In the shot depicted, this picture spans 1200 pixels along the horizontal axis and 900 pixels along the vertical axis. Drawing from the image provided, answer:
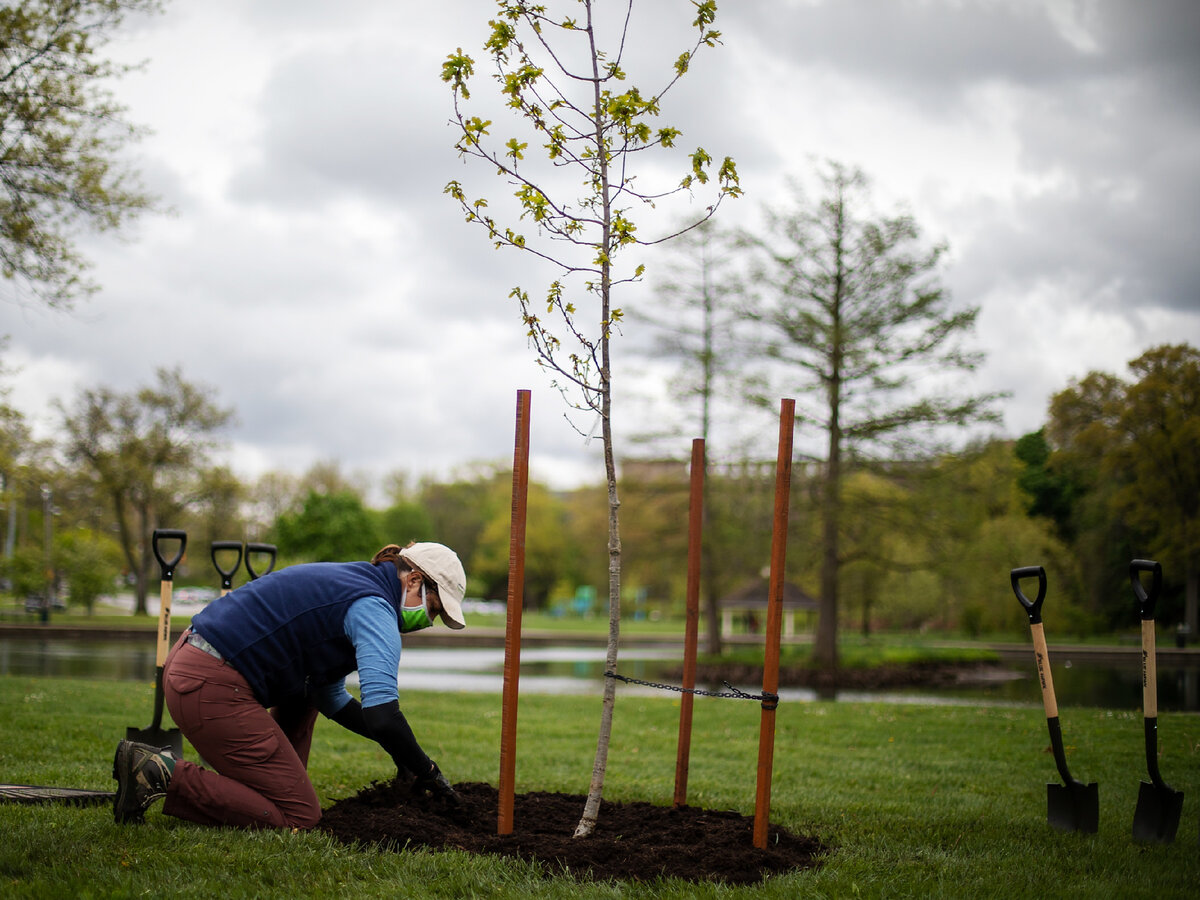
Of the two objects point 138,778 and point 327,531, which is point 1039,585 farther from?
point 327,531

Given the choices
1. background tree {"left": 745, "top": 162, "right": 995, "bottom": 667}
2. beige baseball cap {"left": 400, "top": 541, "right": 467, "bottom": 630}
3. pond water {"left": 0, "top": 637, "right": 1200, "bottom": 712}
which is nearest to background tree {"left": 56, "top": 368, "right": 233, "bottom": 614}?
pond water {"left": 0, "top": 637, "right": 1200, "bottom": 712}

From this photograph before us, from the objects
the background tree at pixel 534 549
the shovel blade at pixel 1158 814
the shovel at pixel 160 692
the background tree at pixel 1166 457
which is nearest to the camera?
the shovel blade at pixel 1158 814

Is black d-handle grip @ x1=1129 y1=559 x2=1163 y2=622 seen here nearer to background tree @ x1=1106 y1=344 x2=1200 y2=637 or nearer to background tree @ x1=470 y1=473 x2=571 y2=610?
background tree @ x1=1106 y1=344 x2=1200 y2=637

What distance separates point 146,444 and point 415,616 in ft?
114

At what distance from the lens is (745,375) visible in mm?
18891

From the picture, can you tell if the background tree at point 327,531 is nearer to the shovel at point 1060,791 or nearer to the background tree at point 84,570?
the background tree at point 84,570

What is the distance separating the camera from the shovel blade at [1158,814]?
454 centimetres

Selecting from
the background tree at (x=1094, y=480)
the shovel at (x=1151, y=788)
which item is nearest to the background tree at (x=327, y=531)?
the background tree at (x=1094, y=480)

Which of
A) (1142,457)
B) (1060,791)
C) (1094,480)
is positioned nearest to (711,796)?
(1060,791)

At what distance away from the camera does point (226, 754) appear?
3.86m

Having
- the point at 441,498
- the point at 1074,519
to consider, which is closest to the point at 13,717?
the point at 1074,519

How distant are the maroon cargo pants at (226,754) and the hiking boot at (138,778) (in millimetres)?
53

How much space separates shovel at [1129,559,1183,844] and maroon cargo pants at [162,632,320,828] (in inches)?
161

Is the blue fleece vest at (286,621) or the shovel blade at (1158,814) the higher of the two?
the blue fleece vest at (286,621)
